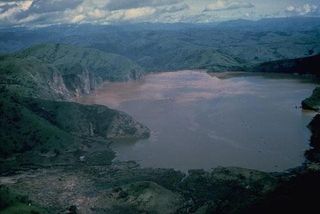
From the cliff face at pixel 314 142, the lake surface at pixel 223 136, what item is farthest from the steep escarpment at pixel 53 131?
the cliff face at pixel 314 142

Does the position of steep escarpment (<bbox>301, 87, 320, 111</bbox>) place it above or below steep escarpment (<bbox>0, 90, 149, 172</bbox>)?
below

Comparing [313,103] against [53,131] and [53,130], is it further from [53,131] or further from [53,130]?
[53,131]

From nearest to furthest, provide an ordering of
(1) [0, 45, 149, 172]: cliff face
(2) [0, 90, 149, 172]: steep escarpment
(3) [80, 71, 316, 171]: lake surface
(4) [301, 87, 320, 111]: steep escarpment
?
(3) [80, 71, 316, 171]: lake surface < (2) [0, 90, 149, 172]: steep escarpment < (1) [0, 45, 149, 172]: cliff face < (4) [301, 87, 320, 111]: steep escarpment

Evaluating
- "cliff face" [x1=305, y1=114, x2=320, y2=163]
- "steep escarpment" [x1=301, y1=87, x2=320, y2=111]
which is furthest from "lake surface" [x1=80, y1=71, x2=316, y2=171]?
"steep escarpment" [x1=301, y1=87, x2=320, y2=111]

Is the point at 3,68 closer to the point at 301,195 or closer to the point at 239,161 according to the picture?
the point at 239,161

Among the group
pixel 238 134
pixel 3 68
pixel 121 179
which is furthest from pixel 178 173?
pixel 3 68

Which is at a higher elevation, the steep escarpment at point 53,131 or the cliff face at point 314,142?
the steep escarpment at point 53,131

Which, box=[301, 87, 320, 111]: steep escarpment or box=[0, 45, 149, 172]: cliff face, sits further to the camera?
box=[301, 87, 320, 111]: steep escarpment

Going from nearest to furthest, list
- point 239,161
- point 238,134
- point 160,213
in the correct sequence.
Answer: point 160,213, point 239,161, point 238,134

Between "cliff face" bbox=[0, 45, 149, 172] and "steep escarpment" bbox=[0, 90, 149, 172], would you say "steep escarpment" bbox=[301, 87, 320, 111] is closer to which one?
"cliff face" bbox=[0, 45, 149, 172]

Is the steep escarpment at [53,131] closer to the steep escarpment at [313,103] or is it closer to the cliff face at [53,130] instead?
the cliff face at [53,130]

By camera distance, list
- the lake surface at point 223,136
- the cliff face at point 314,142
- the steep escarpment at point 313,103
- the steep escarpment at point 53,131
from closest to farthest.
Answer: the cliff face at point 314,142
the lake surface at point 223,136
the steep escarpment at point 53,131
the steep escarpment at point 313,103
